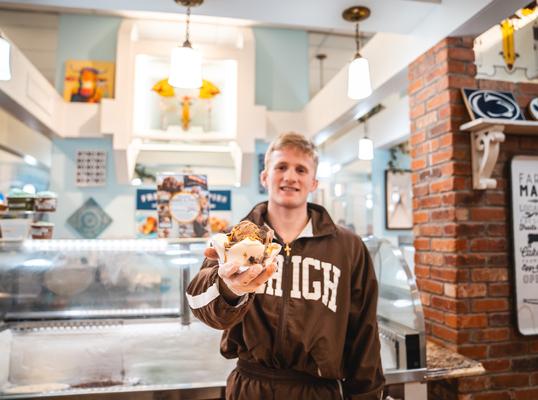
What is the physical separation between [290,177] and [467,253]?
55.3 inches

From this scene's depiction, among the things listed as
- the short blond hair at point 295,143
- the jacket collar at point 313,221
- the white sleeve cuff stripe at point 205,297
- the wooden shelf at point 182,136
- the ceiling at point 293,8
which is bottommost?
the white sleeve cuff stripe at point 205,297

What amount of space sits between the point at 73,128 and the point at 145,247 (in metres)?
3.24

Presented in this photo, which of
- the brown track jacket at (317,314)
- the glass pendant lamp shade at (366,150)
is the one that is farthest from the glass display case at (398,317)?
the glass pendant lamp shade at (366,150)

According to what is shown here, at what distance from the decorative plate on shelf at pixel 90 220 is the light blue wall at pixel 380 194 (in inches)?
148

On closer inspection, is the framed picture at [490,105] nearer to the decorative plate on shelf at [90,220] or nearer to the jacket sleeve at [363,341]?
the jacket sleeve at [363,341]

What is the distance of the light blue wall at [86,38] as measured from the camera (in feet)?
16.1

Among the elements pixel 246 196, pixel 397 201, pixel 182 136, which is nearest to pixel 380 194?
pixel 397 201

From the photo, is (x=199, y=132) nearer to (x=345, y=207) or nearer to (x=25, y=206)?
(x=25, y=206)

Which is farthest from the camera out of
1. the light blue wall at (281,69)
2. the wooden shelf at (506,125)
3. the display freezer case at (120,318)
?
the light blue wall at (281,69)

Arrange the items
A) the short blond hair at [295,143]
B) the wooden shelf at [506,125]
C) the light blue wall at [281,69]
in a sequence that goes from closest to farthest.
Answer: the short blond hair at [295,143] → the wooden shelf at [506,125] → the light blue wall at [281,69]

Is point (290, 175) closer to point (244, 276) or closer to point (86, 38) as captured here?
point (244, 276)

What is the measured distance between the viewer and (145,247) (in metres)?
2.12

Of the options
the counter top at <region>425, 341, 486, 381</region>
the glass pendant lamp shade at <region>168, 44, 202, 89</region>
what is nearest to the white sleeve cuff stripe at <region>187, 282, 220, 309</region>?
the counter top at <region>425, 341, 486, 381</region>

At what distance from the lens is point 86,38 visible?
4.95m
